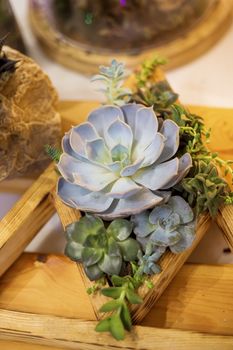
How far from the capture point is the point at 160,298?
0.53 meters

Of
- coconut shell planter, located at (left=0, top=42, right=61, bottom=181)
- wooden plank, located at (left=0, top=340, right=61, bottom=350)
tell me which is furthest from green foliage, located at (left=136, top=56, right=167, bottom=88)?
wooden plank, located at (left=0, top=340, right=61, bottom=350)

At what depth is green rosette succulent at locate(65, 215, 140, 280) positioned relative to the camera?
46cm

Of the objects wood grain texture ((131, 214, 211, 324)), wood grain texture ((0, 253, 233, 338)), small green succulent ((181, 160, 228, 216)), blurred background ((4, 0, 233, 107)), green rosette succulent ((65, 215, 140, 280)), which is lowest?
wood grain texture ((0, 253, 233, 338))

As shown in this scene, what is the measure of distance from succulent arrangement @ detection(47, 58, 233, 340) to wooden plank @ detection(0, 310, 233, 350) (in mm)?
23

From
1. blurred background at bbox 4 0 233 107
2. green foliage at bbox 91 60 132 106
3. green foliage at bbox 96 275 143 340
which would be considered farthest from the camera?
blurred background at bbox 4 0 233 107

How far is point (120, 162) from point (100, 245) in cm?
8

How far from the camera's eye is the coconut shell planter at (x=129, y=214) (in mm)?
456

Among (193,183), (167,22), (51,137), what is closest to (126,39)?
(167,22)

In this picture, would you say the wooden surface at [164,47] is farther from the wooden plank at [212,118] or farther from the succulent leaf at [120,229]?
the succulent leaf at [120,229]

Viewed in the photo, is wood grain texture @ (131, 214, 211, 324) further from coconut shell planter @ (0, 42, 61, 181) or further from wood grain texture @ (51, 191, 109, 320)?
coconut shell planter @ (0, 42, 61, 181)

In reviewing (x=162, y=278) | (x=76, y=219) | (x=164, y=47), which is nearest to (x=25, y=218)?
(x=76, y=219)

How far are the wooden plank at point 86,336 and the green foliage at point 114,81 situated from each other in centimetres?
24

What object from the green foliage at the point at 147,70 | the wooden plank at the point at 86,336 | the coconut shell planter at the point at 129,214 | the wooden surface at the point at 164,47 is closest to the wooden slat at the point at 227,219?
the coconut shell planter at the point at 129,214

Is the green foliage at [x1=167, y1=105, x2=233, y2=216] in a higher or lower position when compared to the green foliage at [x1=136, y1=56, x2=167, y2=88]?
lower
